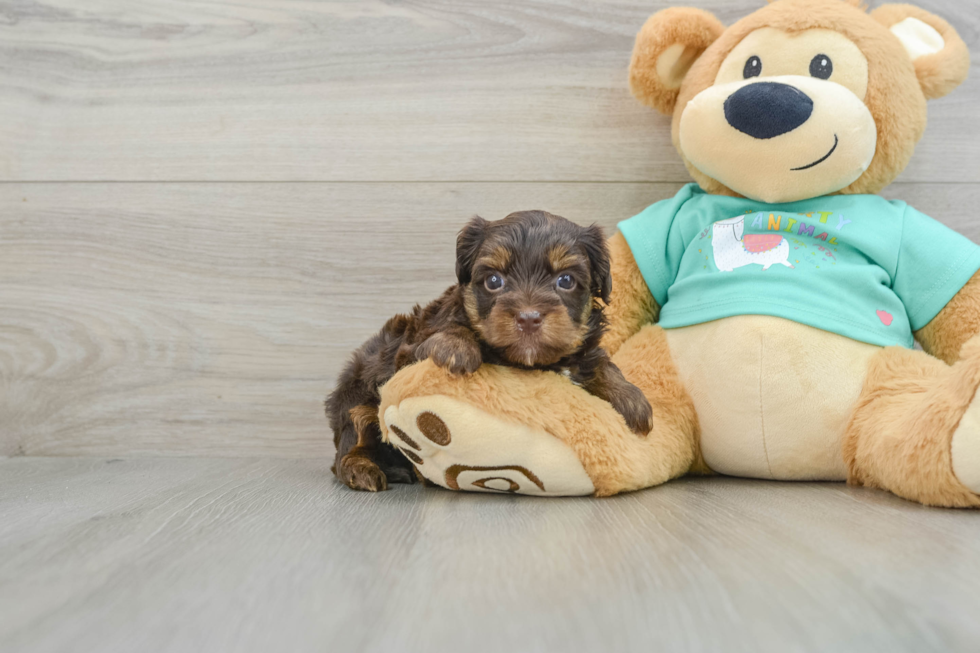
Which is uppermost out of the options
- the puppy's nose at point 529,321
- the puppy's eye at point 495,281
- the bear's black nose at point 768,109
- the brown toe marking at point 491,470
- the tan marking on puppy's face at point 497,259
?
the bear's black nose at point 768,109

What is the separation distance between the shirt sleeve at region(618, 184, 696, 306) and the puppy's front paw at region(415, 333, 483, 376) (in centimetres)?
60

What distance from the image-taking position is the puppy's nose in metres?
1.20

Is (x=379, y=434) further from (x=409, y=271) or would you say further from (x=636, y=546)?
(x=636, y=546)

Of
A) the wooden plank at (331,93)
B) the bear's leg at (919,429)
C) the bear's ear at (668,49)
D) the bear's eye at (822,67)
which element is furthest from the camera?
the wooden plank at (331,93)

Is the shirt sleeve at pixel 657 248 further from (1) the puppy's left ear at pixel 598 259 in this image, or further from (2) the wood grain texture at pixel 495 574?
(2) the wood grain texture at pixel 495 574

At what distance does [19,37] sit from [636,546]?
2.22 meters

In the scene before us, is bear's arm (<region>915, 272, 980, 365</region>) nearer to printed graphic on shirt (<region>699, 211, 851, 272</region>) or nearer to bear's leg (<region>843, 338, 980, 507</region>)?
bear's leg (<region>843, 338, 980, 507</region>)

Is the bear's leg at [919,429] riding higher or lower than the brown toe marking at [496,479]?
higher

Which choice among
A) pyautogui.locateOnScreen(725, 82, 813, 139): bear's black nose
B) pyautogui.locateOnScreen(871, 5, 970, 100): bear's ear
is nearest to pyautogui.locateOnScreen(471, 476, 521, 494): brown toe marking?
pyautogui.locateOnScreen(725, 82, 813, 139): bear's black nose

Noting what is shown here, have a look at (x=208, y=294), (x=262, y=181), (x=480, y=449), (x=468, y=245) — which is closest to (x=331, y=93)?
(x=262, y=181)

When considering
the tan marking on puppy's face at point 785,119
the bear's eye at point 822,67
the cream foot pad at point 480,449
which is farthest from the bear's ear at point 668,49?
the cream foot pad at point 480,449

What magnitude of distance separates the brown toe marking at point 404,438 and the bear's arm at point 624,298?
58 centimetres

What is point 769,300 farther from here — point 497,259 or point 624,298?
point 497,259

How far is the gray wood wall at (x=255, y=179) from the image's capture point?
1.98m
